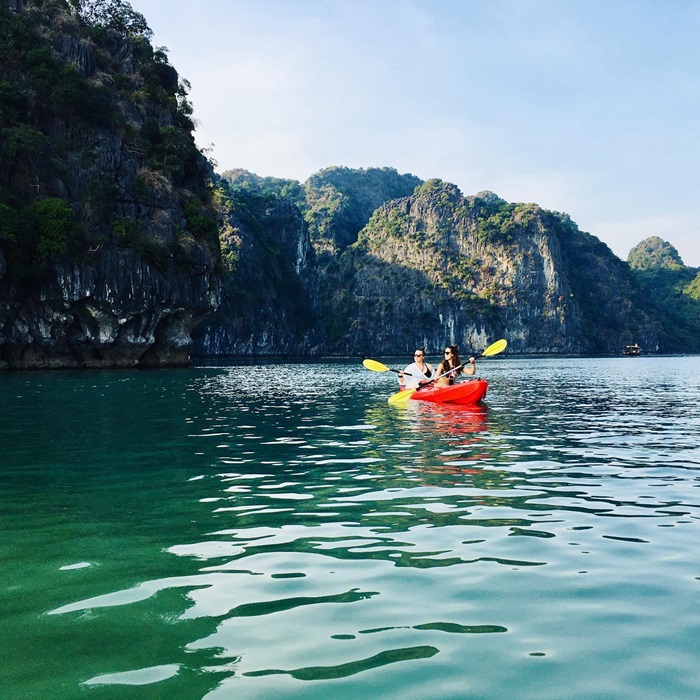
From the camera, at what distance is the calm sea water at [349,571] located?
3316 millimetres

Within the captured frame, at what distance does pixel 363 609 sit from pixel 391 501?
3186mm

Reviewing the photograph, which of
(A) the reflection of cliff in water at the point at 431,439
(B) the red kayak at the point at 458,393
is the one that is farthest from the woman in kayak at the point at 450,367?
(A) the reflection of cliff in water at the point at 431,439

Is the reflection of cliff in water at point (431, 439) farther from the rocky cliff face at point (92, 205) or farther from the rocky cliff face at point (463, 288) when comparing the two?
the rocky cliff face at point (463, 288)

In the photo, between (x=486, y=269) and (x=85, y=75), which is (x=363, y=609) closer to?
(x=85, y=75)

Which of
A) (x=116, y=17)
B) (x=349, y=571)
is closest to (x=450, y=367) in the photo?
(x=349, y=571)

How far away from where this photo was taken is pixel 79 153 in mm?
48625

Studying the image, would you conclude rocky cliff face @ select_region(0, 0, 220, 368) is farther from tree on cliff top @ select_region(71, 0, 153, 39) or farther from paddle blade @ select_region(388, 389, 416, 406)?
paddle blade @ select_region(388, 389, 416, 406)

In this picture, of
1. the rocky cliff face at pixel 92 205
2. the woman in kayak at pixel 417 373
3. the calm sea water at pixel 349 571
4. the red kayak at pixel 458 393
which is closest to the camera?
the calm sea water at pixel 349 571

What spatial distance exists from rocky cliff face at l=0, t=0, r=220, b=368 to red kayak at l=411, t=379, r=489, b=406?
33.8m

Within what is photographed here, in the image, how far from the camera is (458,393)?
57.2 ft

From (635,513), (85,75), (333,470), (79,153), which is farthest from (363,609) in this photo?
(85,75)

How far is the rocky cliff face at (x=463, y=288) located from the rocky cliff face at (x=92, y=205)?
101m

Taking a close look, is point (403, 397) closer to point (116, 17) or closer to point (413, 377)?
point (413, 377)

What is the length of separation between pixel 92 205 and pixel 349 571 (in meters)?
47.8
